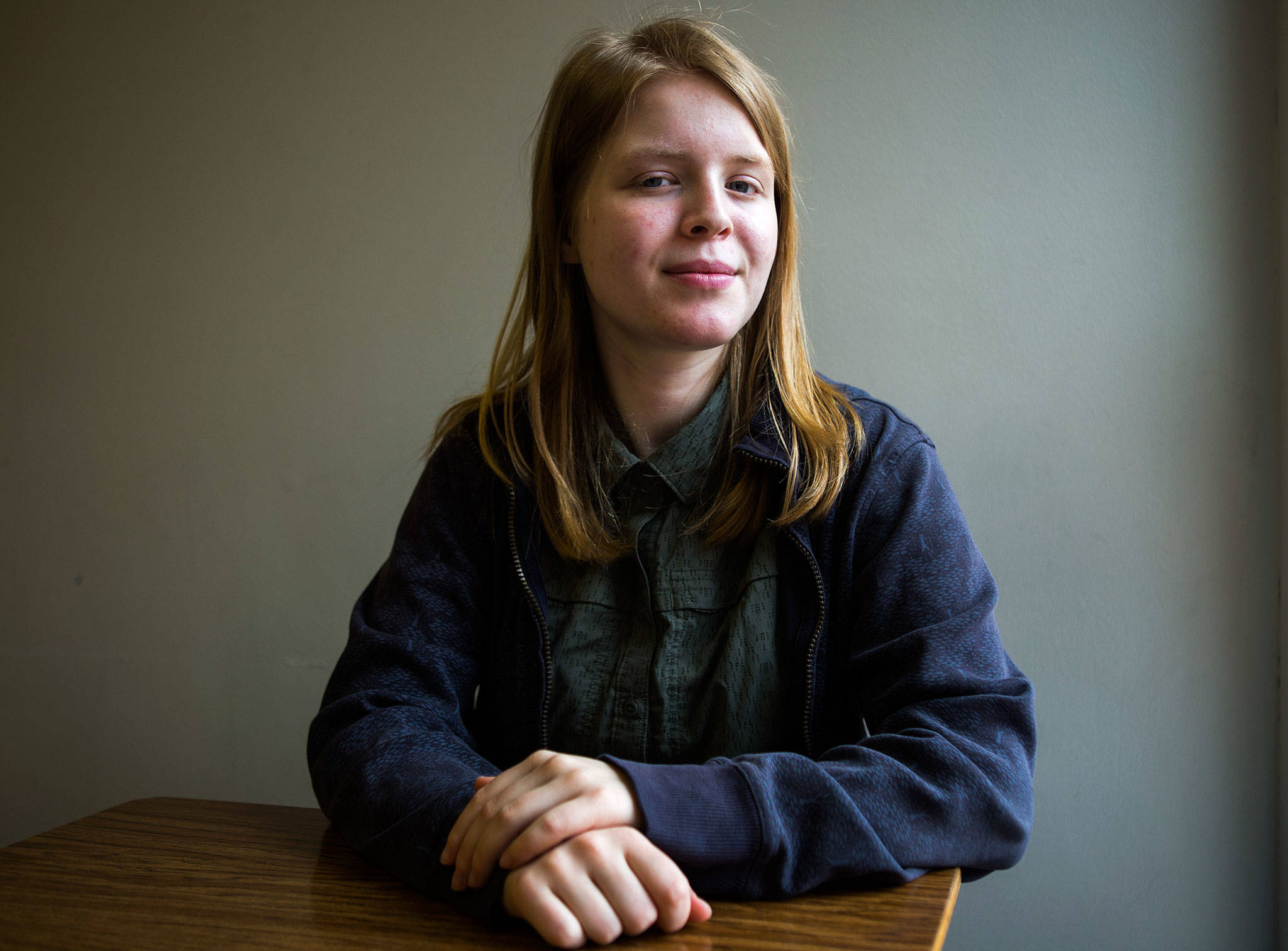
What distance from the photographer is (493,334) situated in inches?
56.2

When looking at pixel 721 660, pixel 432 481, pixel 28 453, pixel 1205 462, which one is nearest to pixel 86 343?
pixel 28 453

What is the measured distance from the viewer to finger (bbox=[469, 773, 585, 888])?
622 millimetres

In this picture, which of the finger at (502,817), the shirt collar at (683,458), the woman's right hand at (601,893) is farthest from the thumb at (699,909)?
the shirt collar at (683,458)

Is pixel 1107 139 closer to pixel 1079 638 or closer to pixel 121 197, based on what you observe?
pixel 1079 638

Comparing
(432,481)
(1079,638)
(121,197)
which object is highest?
(121,197)

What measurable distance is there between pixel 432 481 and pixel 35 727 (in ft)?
3.49

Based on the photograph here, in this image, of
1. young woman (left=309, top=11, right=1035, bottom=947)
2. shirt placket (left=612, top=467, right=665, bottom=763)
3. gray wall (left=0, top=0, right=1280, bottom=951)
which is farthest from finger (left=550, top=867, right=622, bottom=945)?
gray wall (left=0, top=0, right=1280, bottom=951)

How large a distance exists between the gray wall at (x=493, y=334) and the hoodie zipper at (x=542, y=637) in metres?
0.57

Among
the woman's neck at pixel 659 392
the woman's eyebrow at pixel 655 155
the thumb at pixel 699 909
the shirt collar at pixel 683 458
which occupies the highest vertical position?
the woman's eyebrow at pixel 655 155

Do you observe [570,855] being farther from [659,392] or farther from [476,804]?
[659,392]

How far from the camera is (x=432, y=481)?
3.33 ft

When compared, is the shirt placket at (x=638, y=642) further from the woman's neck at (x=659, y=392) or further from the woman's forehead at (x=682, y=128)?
the woman's forehead at (x=682, y=128)

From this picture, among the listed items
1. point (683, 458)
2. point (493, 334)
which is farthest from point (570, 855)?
point (493, 334)

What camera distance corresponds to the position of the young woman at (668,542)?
770 millimetres
